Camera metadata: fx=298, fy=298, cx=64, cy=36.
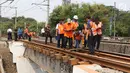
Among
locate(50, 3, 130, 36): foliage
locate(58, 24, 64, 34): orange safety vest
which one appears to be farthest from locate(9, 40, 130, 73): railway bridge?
locate(50, 3, 130, 36): foliage

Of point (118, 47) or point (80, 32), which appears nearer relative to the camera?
point (118, 47)

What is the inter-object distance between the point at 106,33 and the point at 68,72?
5751 centimetres

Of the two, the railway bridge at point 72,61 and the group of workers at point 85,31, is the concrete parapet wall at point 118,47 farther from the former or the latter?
the railway bridge at point 72,61

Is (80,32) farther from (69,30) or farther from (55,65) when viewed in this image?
(55,65)

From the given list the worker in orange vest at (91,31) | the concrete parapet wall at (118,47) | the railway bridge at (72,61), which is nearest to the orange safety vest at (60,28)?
the railway bridge at (72,61)

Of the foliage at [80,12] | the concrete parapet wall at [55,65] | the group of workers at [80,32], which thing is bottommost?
the concrete parapet wall at [55,65]

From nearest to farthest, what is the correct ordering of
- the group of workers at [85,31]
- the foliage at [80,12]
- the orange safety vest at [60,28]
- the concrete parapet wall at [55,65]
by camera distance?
the concrete parapet wall at [55,65]
the group of workers at [85,31]
the orange safety vest at [60,28]
the foliage at [80,12]

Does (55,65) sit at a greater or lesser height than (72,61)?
lesser

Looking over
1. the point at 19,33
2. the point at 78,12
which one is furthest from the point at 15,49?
the point at 78,12

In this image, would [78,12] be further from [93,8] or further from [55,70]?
[55,70]

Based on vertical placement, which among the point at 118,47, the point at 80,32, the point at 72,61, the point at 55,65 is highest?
the point at 80,32

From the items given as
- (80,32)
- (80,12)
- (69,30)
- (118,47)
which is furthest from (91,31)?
(80,12)

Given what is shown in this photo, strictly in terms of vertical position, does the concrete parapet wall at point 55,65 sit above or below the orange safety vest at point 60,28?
below

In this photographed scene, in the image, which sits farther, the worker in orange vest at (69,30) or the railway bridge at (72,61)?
the worker in orange vest at (69,30)
